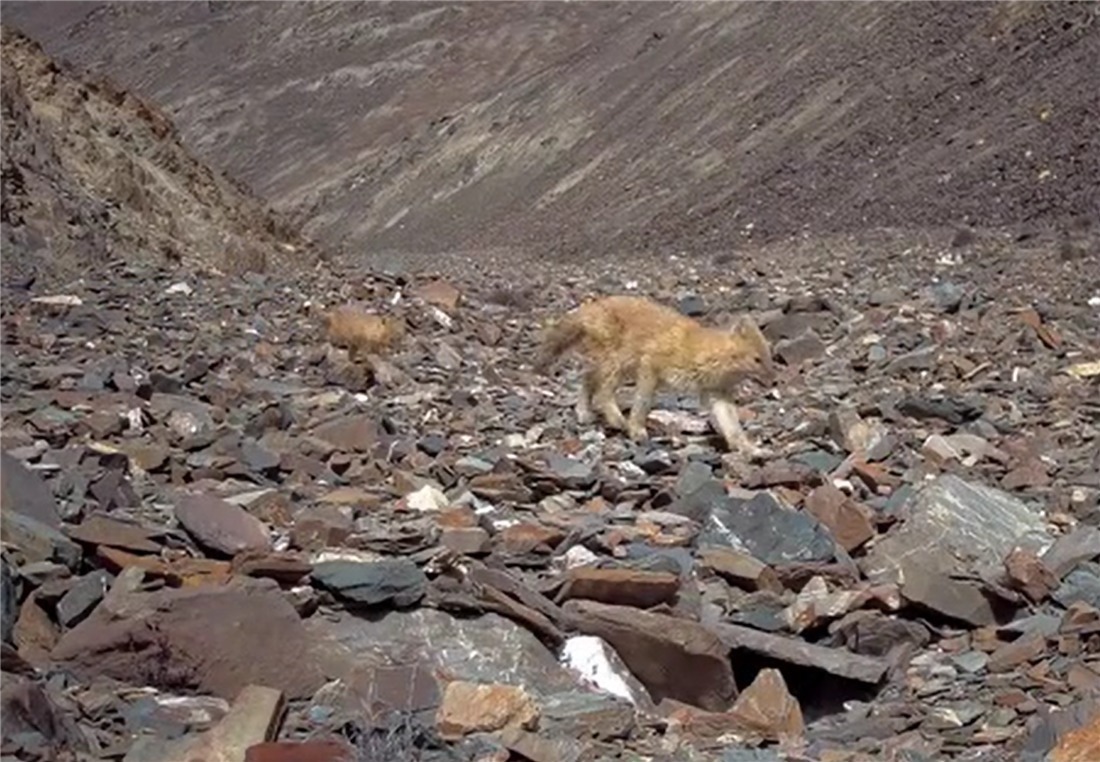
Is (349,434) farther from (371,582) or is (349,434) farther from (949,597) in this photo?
(949,597)

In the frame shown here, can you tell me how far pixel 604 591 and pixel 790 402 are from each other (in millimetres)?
5976

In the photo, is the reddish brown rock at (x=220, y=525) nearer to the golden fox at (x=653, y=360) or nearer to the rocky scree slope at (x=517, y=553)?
the rocky scree slope at (x=517, y=553)

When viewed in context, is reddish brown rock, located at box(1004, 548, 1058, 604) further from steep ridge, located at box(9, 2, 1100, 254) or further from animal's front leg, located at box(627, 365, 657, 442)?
steep ridge, located at box(9, 2, 1100, 254)

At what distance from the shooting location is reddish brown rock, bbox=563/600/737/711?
6.71 meters

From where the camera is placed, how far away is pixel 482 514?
345 inches

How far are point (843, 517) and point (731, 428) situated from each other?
2.78 metres

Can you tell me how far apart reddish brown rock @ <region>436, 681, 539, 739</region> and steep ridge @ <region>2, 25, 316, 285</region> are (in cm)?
1057

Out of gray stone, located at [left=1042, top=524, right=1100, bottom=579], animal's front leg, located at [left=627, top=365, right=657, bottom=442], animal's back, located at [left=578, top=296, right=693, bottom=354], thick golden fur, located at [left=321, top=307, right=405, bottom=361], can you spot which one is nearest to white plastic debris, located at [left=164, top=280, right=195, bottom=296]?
thick golden fur, located at [left=321, top=307, right=405, bottom=361]

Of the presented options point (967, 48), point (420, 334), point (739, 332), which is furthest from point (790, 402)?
point (967, 48)

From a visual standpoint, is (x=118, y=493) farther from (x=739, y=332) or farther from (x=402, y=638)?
(x=739, y=332)

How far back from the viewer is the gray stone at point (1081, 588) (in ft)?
24.8

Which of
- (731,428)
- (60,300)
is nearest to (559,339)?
(731,428)

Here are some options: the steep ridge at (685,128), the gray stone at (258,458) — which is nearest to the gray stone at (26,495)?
the gray stone at (258,458)

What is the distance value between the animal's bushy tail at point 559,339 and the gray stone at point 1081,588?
16.7ft
